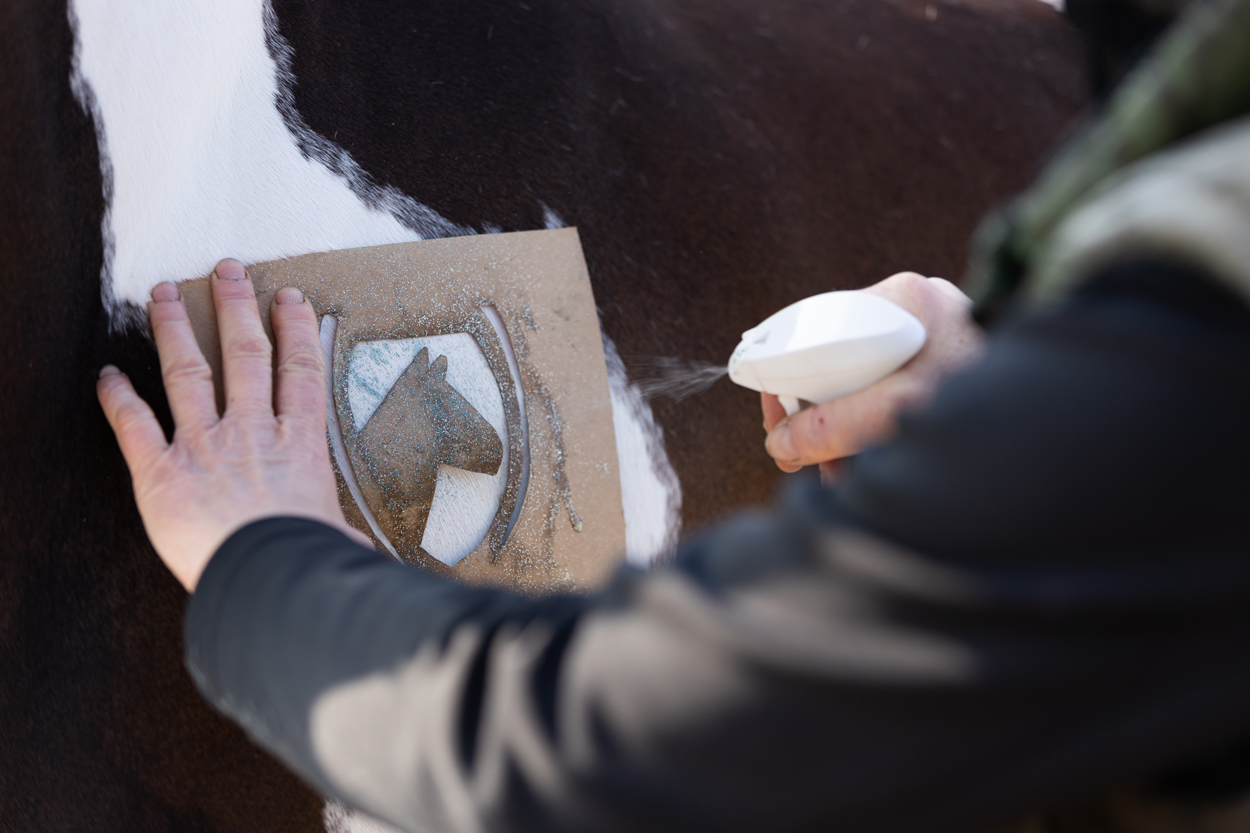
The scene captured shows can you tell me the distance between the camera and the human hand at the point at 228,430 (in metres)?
0.64

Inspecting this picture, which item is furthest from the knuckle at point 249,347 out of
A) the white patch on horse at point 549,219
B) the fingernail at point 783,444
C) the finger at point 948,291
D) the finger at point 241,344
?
the finger at point 948,291

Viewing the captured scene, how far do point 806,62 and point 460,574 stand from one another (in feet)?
2.99

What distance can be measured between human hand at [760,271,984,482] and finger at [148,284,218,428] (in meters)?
0.53

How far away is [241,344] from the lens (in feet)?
2.48

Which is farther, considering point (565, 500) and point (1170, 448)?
point (565, 500)

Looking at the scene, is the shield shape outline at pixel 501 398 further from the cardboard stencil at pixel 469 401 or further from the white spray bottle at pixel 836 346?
the white spray bottle at pixel 836 346

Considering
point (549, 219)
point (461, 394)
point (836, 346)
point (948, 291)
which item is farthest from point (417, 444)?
point (948, 291)

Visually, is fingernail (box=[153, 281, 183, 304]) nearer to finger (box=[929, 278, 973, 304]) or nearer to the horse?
the horse

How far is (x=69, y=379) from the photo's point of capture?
75 cm

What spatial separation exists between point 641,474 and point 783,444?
214 mm

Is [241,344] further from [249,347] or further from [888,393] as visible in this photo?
[888,393]

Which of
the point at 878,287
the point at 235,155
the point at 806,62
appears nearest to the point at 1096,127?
the point at 878,287

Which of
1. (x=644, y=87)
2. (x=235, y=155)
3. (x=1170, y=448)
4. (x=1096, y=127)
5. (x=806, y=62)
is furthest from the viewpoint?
(x=806, y=62)

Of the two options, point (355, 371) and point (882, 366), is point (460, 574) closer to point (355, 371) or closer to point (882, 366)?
point (355, 371)
